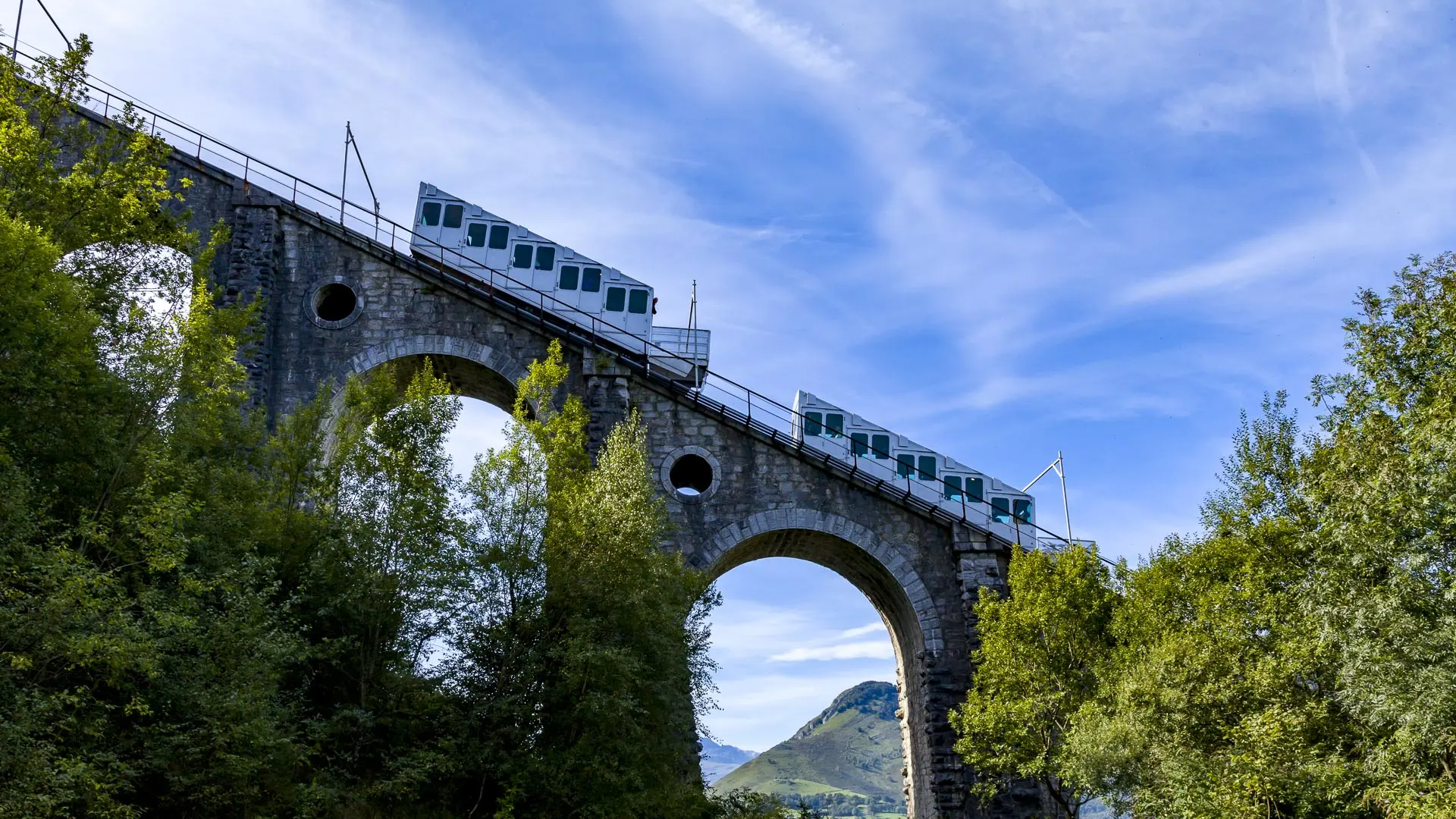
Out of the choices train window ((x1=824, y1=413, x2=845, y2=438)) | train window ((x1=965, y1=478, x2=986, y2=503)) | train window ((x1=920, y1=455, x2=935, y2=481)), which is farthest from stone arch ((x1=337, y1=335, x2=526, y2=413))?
train window ((x1=965, y1=478, x2=986, y2=503))

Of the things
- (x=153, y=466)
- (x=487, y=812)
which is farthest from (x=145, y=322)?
(x=487, y=812)

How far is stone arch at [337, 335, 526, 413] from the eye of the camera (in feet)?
105

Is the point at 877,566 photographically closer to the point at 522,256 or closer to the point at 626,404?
the point at 626,404

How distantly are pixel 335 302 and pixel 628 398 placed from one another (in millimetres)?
9731

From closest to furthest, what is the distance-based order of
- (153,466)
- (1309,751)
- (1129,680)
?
(153,466) < (1309,751) < (1129,680)

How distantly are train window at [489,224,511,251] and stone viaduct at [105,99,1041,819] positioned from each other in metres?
2.44

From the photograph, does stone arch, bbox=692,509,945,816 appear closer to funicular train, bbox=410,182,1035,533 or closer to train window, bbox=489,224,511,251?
funicular train, bbox=410,182,1035,533

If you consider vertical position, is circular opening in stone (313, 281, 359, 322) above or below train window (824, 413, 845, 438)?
above

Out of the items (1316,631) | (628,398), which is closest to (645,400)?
(628,398)

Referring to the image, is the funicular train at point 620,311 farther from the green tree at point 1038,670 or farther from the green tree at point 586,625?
the green tree at point 586,625

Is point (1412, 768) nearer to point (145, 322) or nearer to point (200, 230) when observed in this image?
point (145, 322)

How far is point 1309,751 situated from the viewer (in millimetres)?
20281

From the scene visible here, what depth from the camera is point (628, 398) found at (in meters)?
31.9

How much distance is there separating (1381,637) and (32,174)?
86.2 ft
